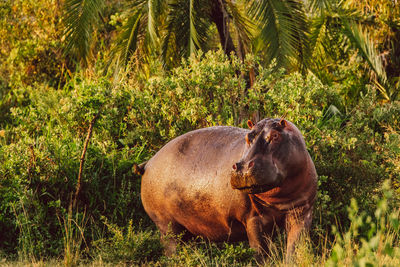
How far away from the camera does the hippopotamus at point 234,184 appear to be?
13.1 feet

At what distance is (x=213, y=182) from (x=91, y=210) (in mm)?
2525

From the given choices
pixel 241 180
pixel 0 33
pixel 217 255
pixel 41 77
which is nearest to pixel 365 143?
pixel 217 255

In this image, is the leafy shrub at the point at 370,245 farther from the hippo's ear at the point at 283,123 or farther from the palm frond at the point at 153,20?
the palm frond at the point at 153,20

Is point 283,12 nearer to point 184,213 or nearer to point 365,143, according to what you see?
point 365,143

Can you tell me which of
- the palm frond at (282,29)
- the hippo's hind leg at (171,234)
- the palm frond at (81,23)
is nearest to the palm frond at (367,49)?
the palm frond at (282,29)

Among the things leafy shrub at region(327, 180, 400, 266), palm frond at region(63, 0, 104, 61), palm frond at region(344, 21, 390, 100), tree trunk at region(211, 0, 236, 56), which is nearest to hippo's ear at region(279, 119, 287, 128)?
leafy shrub at region(327, 180, 400, 266)

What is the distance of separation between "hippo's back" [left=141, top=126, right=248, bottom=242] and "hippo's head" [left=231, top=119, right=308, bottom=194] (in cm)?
46

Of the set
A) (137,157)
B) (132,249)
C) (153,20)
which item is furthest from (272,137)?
(153,20)

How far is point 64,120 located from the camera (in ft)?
27.0

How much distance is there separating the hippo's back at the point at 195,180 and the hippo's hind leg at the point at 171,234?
0.02m

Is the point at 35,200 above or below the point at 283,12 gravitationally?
below

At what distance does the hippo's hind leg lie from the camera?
16.3ft

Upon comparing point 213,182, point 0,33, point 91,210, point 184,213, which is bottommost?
point 91,210

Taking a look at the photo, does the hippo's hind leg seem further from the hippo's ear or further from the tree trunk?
the tree trunk
